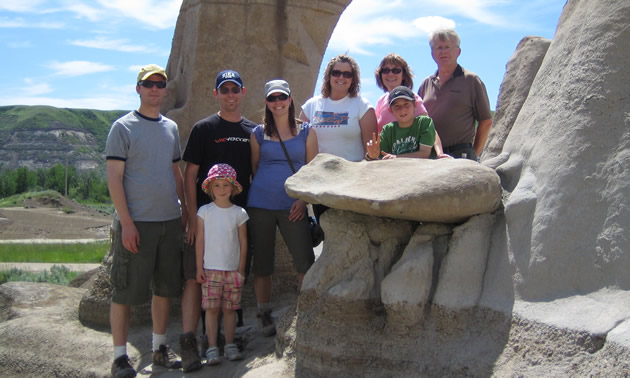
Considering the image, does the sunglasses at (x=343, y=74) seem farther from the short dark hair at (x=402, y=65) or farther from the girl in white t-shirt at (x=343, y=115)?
the short dark hair at (x=402, y=65)

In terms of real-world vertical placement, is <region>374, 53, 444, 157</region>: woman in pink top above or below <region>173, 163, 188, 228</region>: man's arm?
above

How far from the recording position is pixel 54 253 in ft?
43.4

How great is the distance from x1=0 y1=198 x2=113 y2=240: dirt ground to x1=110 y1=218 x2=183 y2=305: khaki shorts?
16.0 m

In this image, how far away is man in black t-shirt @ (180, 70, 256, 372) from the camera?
374cm

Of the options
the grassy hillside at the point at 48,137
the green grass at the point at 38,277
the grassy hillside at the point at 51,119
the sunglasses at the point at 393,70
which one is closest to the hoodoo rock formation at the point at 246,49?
the sunglasses at the point at 393,70

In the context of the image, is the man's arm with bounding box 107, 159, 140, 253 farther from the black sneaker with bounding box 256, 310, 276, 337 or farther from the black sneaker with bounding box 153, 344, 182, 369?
the black sneaker with bounding box 256, 310, 276, 337

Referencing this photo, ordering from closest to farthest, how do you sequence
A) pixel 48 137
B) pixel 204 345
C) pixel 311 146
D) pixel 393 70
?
1. pixel 311 146
2. pixel 204 345
3. pixel 393 70
4. pixel 48 137

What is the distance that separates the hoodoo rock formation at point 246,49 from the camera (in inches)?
225

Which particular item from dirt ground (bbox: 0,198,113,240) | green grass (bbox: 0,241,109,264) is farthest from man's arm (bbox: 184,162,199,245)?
dirt ground (bbox: 0,198,113,240)

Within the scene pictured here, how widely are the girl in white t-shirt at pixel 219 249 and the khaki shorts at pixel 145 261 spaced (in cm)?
23

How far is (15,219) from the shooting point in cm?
2027

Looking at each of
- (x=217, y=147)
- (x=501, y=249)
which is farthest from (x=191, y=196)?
(x=501, y=249)

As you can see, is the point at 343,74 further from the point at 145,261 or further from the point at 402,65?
the point at 145,261

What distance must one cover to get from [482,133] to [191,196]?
187cm
